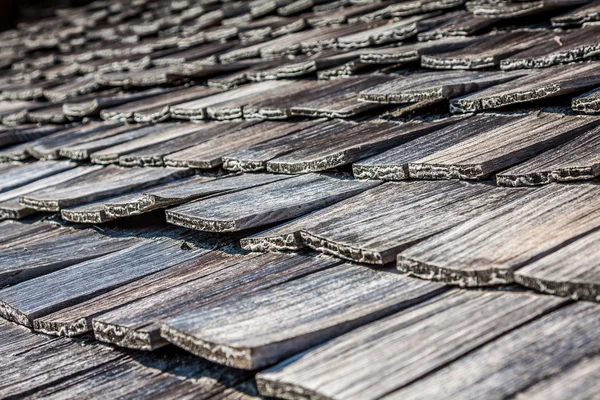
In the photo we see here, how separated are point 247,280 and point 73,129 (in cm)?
191

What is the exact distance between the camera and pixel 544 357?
42.2 inches

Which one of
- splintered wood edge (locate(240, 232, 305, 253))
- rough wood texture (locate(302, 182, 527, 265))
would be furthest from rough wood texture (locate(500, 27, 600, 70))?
splintered wood edge (locate(240, 232, 305, 253))

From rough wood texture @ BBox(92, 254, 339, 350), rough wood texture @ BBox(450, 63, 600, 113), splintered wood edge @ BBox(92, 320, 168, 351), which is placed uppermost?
rough wood texture @ BBox(450, 63, 600, 113)

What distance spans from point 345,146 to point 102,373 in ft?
2.60

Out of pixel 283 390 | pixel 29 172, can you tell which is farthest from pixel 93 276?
pixel 29 172

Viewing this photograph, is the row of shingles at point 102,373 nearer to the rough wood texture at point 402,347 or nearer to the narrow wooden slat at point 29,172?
the rough wood texture at point 402,347

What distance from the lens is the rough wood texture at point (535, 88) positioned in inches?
72.8

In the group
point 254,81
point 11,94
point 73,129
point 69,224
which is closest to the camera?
point 69,224

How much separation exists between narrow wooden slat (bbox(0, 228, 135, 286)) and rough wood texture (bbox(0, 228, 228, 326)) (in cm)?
6

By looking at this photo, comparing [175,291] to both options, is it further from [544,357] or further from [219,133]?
[219,133]

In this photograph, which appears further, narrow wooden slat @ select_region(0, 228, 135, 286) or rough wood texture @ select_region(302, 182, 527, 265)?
narrow wooden slat @ select_region(0, 228, 135, 286)

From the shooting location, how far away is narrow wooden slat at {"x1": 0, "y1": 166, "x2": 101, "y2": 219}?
2531mm

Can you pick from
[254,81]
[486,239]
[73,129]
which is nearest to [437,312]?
[486,239]

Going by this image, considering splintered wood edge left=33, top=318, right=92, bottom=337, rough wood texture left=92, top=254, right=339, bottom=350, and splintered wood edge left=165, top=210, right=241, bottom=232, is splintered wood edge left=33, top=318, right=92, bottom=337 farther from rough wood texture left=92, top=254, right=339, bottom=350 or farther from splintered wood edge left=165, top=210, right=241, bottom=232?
splintered wood edge left=165, top=210, right=241, bottom=232
